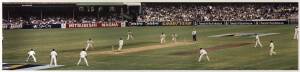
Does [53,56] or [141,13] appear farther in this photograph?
[141,13]

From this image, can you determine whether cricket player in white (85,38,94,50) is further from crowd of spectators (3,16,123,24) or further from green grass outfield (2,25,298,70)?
crowd of spectators (3,16,123,24)

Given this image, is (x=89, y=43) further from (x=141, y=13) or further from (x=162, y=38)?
(x=162, y=38)


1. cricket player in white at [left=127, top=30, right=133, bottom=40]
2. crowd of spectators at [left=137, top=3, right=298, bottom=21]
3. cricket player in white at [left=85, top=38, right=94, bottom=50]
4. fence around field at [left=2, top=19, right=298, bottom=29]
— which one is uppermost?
crowd of spectators at [left=137, top=3, right=298, bottom=21]

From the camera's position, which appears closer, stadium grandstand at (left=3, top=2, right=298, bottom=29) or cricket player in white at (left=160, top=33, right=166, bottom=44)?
stadium grandstand at (left=3, top=2, right=298, bottom=29)

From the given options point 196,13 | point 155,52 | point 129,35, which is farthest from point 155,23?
point 155,52

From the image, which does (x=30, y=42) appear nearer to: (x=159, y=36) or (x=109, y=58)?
(x=109, y=58)

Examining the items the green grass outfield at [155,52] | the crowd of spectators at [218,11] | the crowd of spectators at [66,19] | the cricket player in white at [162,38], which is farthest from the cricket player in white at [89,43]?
the cricket player in white at [162,38]

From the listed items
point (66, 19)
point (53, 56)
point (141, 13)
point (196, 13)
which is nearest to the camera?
point (53, 56)

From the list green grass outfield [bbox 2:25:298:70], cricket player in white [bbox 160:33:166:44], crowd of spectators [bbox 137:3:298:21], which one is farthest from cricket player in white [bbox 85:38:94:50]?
cricket player in white [bbox 160:33:166:44]
